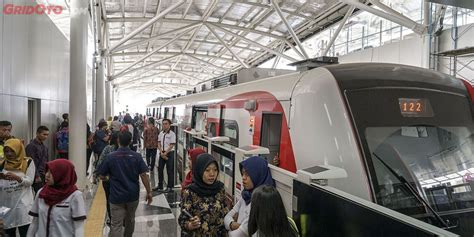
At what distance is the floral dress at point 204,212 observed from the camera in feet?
8.97

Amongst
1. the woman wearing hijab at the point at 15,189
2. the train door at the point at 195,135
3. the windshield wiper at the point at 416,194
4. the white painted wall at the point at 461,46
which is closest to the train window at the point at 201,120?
the train door at the point at 195,135

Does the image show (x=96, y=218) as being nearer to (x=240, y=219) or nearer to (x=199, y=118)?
(x=199, y=118)

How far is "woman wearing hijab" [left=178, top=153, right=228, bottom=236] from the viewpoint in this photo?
8.96 feet

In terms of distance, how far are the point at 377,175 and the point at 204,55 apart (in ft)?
85.9

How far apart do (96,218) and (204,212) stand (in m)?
3.66

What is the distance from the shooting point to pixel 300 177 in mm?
2305

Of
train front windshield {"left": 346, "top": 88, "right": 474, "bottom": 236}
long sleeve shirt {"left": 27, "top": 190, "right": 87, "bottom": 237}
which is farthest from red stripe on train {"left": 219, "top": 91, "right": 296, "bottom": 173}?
long sleeve shirt {"left": 27, "top": 190, "right": 87, "bottom": 237}

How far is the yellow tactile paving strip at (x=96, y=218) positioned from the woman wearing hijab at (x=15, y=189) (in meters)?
1.41

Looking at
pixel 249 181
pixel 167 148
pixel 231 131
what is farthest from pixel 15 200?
pixel 167 148

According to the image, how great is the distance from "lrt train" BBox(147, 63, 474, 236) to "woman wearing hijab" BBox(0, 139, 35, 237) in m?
2.54

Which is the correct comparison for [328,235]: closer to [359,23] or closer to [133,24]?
[359,23]

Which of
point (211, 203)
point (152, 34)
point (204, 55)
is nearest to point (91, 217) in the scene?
point (211, 203)

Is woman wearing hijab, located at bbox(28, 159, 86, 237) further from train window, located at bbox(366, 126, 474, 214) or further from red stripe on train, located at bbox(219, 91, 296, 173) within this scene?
train window, located at bbox(366, 126, 474, 214)

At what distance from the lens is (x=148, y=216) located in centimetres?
596
